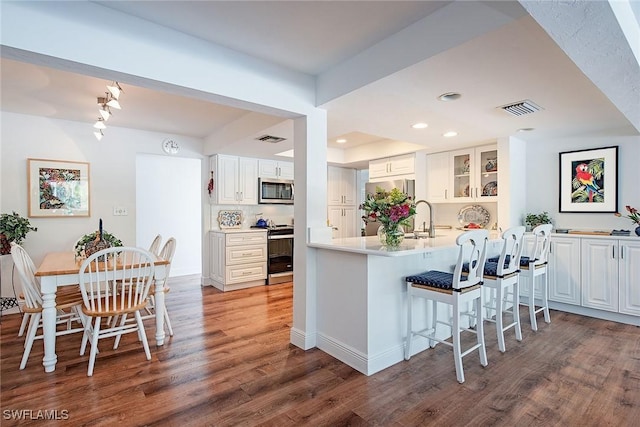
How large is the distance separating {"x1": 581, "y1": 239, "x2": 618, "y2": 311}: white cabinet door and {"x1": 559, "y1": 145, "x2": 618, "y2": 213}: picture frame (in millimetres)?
512

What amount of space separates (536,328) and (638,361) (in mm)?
774

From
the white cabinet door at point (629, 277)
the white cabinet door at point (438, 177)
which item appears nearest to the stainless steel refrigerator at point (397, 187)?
the white cabinet door at point (438, 177)

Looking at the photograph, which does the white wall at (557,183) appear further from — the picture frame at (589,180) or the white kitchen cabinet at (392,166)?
the white kitchen cabinet at (392,166)

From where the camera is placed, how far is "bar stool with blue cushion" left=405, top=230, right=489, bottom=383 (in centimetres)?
227

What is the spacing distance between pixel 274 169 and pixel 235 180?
2.61 ft

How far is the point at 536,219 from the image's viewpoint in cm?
411

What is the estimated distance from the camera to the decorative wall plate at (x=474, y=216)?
4.48 metres

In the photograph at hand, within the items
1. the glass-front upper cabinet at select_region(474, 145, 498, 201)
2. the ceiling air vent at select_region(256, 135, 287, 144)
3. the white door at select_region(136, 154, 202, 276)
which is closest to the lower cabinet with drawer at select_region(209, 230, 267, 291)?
the white door at select_region(136, 154, 202, 276)

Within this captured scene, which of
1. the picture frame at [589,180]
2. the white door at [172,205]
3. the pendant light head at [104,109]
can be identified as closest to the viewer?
the pendant light head at [104,109]

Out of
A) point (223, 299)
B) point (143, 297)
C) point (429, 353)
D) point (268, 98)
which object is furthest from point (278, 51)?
point (223, 299)

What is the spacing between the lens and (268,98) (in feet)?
8.43

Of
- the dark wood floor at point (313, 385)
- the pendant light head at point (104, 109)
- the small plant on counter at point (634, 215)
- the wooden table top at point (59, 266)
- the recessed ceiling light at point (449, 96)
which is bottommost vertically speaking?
the dark wood floor at point (313, 385)

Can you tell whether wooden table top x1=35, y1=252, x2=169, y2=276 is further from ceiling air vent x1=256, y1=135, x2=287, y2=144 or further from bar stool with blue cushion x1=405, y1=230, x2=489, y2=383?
bar stool with blue cushion x1=405, y1=230, x2=489, y2=383

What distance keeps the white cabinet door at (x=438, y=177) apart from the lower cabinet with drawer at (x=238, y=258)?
272 cm
